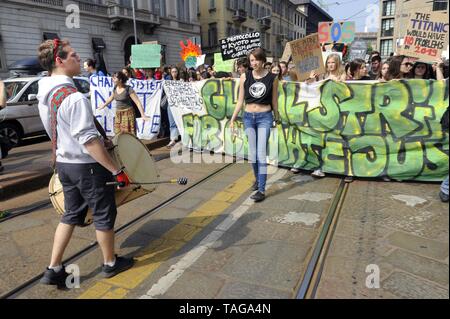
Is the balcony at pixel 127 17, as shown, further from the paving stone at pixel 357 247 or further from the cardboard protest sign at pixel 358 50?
the paving stone at pixel 357 247

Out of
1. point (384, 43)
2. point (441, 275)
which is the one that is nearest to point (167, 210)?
point (441, 275)

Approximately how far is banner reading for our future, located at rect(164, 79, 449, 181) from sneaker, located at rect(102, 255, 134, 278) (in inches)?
136

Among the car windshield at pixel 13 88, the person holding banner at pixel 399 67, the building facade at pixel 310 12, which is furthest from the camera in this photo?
the building facade at pixel 310 12

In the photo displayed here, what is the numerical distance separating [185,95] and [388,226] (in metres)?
5.11

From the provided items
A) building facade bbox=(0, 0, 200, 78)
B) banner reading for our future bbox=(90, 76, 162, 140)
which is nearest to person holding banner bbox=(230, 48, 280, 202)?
banner reading for our future bbox=(90, 76, 162, 140)

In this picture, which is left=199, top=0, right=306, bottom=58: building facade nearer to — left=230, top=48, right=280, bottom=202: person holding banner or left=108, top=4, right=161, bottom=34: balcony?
left=108, top=4, right=161, bottom=34: balcony

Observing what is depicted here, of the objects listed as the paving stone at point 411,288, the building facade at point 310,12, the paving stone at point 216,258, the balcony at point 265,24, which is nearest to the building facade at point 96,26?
the paving stone at point 216,258

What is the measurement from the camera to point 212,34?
46.0 meters

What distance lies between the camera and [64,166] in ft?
9.00

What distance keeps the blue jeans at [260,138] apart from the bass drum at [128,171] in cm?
161

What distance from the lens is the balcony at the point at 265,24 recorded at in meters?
57.5

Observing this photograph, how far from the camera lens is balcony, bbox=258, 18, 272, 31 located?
5755cm

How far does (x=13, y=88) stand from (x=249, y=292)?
9.24 metres

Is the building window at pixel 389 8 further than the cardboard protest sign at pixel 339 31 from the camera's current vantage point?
Yes
